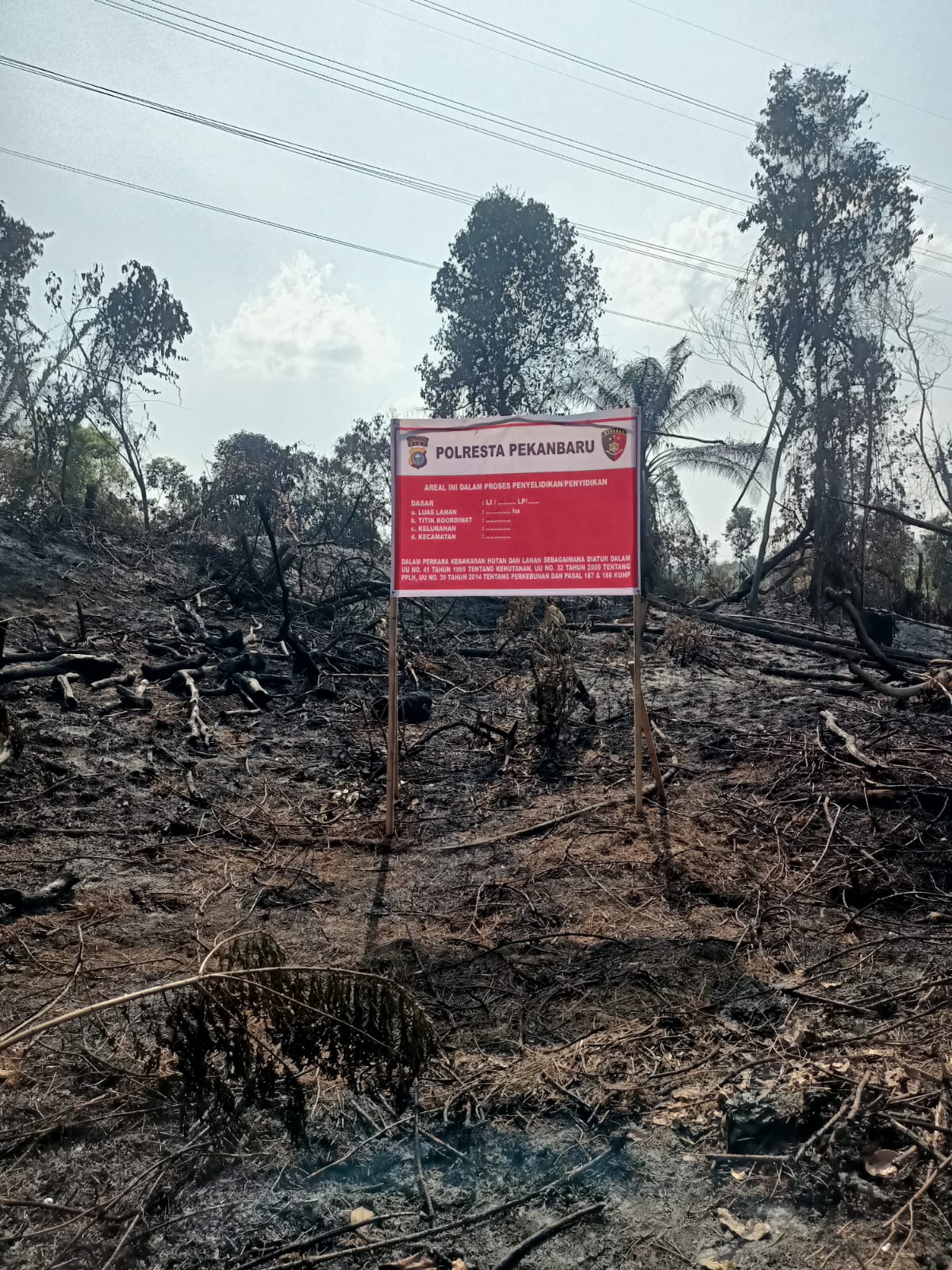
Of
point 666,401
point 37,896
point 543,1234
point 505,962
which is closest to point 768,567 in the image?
point 666,401

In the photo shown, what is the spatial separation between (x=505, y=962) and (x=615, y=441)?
3.20m

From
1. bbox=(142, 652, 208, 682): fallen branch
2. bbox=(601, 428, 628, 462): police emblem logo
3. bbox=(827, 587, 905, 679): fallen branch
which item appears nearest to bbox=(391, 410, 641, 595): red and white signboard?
bbox=(601, 428, 628, 462): police emblem logo

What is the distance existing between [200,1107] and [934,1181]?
7.03 ft

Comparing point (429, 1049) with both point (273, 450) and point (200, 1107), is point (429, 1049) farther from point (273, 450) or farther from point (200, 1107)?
point (273, 450)

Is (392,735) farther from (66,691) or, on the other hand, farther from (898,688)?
(66,691)

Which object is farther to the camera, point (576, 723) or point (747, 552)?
point (747, 552)

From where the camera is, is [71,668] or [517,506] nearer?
[517,506]

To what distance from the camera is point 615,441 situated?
5.55 m

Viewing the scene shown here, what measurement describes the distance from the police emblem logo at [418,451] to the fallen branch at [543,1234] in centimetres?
434

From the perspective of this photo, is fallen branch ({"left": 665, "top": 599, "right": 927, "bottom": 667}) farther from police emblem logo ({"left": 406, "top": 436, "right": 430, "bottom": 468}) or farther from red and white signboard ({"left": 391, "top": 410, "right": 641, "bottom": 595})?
police emblem logo ({"left": 406, "top": 436, "right": 430, "bottom": 468})

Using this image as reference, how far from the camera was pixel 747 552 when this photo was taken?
88.1 feet

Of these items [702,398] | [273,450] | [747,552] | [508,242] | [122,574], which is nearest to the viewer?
[122,574]

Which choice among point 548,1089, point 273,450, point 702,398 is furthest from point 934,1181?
point 273,450

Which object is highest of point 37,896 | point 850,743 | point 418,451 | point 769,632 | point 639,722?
point 418,451
